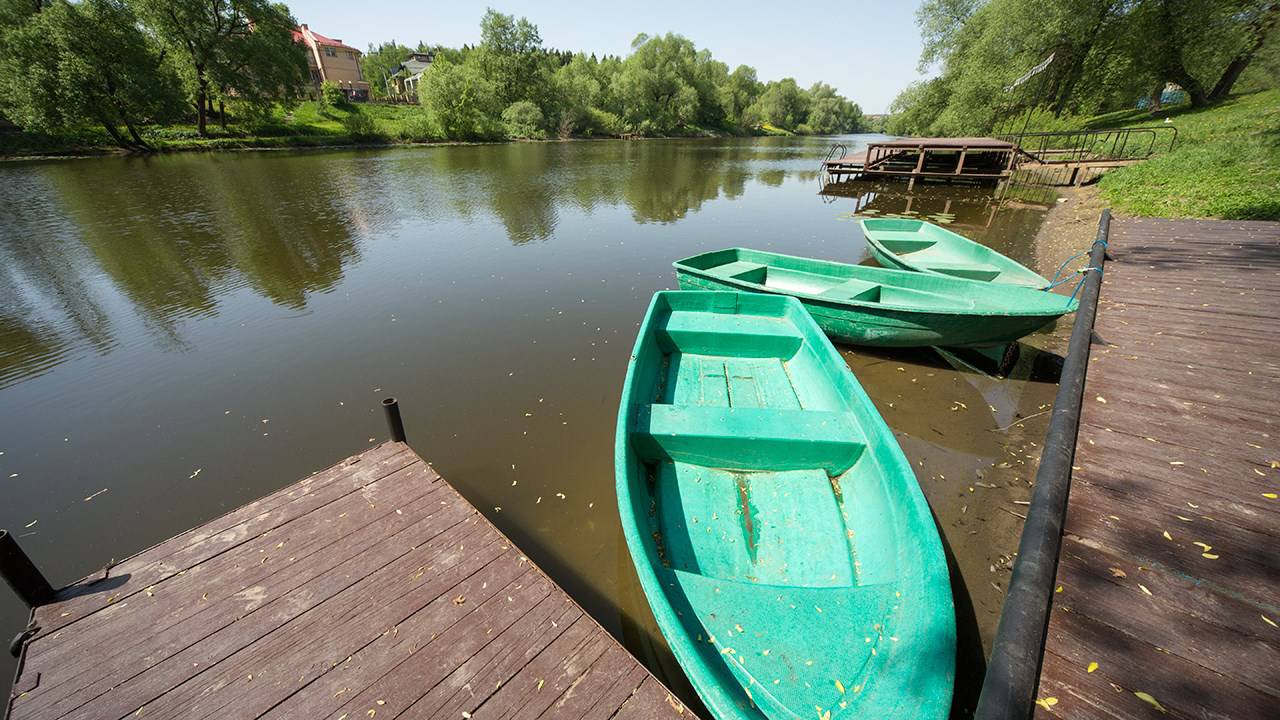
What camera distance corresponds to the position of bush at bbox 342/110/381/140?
43469 mm

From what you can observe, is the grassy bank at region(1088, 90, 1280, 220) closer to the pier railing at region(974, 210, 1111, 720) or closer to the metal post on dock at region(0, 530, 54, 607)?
the pier railing at region(974, 210, 1111, 720)

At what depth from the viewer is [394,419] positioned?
4.48 metres

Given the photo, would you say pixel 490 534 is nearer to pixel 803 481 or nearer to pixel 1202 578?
pixel 803 481

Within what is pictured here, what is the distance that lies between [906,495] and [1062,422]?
1.56 metres

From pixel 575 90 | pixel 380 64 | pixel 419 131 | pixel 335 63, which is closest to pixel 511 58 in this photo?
pixel 575 90

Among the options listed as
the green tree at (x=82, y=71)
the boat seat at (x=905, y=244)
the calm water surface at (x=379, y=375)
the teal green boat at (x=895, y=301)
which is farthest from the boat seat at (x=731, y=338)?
the green tree at (x=82, y=71)

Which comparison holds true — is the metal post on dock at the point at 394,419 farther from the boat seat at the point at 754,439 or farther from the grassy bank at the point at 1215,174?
the grassy bank at the point at 1215,174

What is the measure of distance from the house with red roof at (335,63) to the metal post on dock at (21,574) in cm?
8822

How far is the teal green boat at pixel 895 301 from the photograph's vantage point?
6035 millimetres

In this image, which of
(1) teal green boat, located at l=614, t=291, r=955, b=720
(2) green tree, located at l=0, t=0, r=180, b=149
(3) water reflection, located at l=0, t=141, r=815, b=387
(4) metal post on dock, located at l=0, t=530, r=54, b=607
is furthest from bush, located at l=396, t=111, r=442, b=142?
(4) metal post on dock, located at l=0, t=530, r=54, b=607

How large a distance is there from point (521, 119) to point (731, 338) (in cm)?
5552

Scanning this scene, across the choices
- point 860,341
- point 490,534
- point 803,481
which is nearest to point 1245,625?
point 803,481

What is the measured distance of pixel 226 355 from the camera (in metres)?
7.57

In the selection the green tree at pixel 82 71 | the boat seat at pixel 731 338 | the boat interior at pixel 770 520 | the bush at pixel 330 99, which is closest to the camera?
the boat interior at pixel 770 520
